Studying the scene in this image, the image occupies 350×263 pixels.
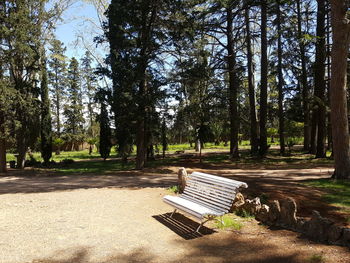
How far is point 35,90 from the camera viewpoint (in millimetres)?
19984

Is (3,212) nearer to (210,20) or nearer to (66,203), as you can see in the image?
(66,203)

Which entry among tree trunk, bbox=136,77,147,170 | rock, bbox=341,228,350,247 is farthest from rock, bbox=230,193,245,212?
tree trunk, bbox=136,77,147,170

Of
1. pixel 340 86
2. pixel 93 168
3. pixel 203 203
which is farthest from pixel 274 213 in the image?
pixel 93 168

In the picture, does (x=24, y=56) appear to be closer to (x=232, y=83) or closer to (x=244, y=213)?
(x=232, y=83)

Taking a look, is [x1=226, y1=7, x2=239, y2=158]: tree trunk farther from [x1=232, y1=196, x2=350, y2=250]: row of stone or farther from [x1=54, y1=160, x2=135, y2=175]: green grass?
[x1=232, y1=196, x2=350, y2=250]: row of stone

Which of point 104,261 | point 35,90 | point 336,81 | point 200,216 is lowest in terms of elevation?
point 104,261

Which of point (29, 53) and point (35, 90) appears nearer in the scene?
point (29, 53)

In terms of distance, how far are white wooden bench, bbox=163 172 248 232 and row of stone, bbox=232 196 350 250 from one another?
0.82 meters

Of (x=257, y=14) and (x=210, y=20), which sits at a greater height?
(x=257, y=14)

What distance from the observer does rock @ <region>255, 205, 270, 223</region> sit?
6055 mm

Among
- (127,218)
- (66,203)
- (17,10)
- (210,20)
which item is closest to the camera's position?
(127,218)

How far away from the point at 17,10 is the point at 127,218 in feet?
55.5

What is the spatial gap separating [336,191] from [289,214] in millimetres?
3939

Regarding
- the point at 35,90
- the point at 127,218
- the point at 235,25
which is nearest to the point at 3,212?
the point at 127,218
